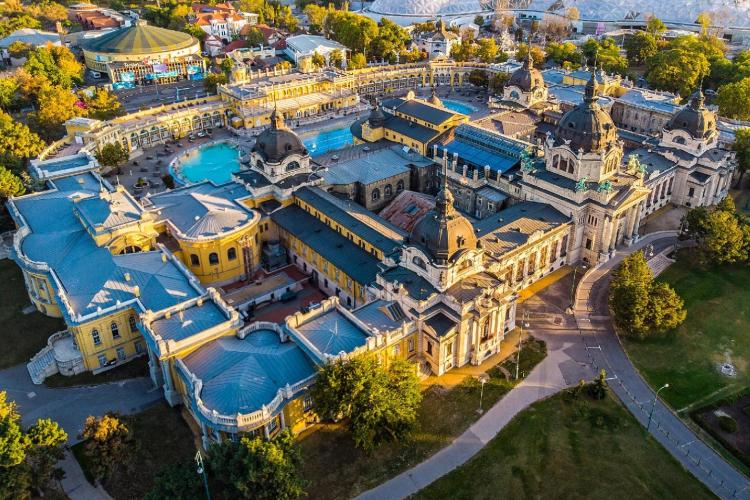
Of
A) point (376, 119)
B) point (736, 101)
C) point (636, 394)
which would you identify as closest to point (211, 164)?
point (376, 119)

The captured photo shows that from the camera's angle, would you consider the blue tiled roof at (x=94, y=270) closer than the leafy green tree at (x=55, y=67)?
Yes

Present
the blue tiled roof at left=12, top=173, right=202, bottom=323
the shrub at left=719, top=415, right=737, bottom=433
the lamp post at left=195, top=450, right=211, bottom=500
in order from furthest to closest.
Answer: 1. the blue tiled roof at left=12, top=173, right=202, bottom=323
2. the shrub at left=719, top=415, right=737, bottom=433
3. the lamp post at left=195, top=450, right=211, bottom=500

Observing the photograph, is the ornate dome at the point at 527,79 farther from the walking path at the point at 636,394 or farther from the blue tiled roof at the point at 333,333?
the blue tiled roof at the point at 333,333

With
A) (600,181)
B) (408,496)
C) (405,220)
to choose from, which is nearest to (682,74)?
(600,181)

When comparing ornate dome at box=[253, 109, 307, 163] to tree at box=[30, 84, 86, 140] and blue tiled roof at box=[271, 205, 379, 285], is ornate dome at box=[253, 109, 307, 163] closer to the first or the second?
blue tiled roof at box=[271, 205, 379, 285]

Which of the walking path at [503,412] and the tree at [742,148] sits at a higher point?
the tree at [742,148]

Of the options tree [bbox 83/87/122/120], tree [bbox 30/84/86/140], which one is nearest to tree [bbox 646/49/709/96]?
tree [bbox 83/87/122/120]

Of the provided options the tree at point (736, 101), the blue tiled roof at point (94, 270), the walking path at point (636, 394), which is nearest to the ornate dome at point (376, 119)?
the walking path at point (636, 394)
